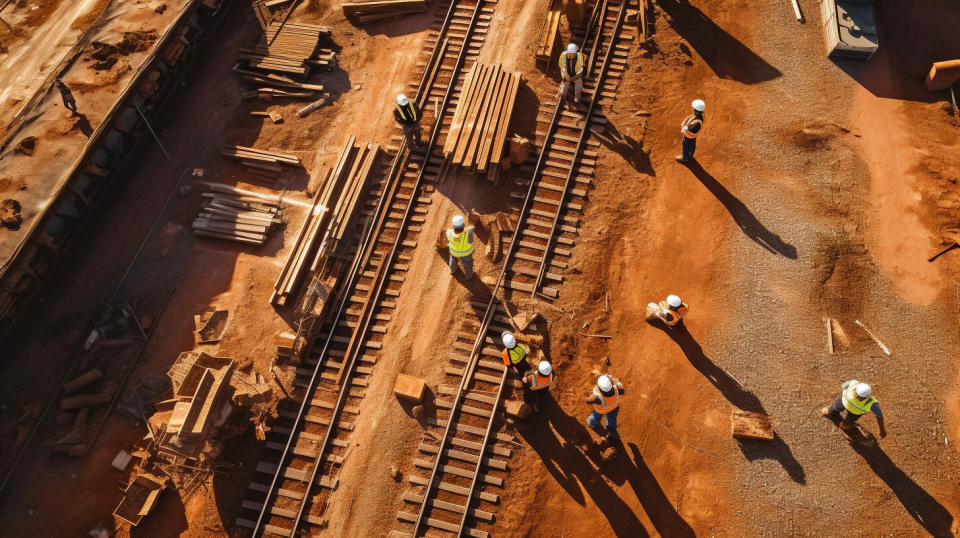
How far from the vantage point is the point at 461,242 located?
12.1 m

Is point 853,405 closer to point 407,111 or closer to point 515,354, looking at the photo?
point 515,354

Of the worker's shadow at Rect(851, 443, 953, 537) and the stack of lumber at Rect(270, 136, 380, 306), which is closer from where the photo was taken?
the worker's shadow at Rect(851, 443, 953, 537)

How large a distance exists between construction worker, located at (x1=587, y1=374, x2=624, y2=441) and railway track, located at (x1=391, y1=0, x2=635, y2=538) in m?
1.96

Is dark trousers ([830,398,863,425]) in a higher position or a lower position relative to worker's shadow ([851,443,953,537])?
higher

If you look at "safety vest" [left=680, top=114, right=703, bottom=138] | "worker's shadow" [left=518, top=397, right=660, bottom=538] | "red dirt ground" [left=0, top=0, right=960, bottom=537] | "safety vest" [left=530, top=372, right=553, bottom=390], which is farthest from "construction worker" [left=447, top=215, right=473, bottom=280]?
"safety vest" [left=680, top=114, right=703, bottom=138]

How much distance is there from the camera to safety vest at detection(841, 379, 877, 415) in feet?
34.0

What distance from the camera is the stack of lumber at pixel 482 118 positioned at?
14328 millimetres

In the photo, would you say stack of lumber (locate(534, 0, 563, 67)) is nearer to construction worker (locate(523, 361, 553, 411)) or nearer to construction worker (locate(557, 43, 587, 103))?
construction worker (locate(557, 43, 587, 103))

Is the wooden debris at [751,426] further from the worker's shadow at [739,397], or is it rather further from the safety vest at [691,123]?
the safety vest at [691,123]

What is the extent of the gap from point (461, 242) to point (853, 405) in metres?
8.67

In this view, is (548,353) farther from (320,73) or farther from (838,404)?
(320,73)

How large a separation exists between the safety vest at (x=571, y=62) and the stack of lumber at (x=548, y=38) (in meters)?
1.51

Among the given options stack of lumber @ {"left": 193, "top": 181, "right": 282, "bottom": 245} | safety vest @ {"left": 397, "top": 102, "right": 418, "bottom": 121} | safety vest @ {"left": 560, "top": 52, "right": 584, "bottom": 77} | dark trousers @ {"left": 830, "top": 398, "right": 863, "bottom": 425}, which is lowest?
dark trousers @ {"left": 830, "top": 398, "right": 863, "bottom": 425}

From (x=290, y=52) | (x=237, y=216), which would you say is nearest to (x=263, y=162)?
(x=237, y=216)
